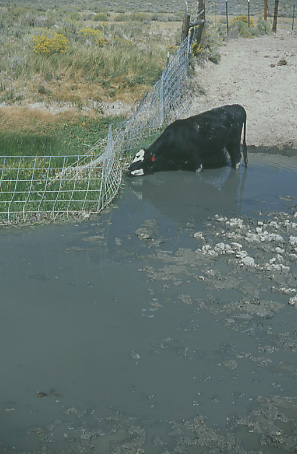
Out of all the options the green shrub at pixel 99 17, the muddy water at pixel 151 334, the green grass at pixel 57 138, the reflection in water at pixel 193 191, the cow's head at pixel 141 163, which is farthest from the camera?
the green shrub at pixel 99 17

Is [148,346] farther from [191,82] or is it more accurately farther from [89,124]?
[191,82]

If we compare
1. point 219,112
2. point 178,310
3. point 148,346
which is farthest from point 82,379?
point 219,112

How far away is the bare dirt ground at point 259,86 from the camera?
51.7 ft

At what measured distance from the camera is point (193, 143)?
12.4 m

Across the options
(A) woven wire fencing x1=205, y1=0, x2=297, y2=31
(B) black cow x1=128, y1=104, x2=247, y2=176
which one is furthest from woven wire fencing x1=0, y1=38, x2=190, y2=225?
(A) woven wire fencing x1=205, y1=0, x2=297, y2=31

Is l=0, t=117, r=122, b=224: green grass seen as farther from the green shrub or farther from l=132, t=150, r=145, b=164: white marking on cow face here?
the green shrub

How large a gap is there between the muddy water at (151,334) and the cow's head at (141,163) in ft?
6.94

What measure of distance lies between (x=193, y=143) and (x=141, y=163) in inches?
47.2

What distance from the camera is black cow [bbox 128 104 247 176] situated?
12.3m

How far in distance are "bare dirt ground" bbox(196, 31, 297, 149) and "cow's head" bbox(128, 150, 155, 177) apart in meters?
3.78

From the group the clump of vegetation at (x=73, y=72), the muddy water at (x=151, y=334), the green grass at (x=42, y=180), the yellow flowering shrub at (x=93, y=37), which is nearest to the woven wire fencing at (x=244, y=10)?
the yellow flowering shrub at (x=93, y=37)

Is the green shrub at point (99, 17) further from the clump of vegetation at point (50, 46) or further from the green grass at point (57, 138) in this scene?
the green grass at point (57, 138)

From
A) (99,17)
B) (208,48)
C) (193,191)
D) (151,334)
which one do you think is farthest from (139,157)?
(99,17)

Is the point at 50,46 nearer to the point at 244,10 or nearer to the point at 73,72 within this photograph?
the point at 73,72
